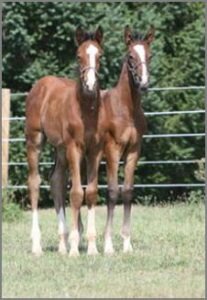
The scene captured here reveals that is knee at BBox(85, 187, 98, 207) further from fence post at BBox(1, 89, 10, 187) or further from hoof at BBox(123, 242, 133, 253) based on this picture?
fence post at BBox(1, 89, 10, 187)

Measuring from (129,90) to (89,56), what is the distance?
0.91 m

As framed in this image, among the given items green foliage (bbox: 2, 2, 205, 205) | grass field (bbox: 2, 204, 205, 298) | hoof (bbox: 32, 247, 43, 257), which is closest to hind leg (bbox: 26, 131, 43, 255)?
grass field (bbox: 2, 204, 205, 298)

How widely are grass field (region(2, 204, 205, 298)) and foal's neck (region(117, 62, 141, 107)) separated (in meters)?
1.53

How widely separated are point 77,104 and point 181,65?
866cm


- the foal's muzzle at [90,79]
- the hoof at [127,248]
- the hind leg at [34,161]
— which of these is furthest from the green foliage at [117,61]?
the foal's muzzle at [90,79]

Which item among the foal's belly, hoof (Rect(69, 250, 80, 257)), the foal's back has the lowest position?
hoof (Rect(69, 250, 80, 257))

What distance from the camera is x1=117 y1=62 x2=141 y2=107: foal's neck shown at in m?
→ 9.91

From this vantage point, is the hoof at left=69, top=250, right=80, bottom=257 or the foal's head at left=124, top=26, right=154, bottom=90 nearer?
the hoof at left=69, top=250, right=80, bottom=257

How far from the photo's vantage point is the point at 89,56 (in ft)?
30.1

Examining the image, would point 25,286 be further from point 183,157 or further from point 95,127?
point 183,157

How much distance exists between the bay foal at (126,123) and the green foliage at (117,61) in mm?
6289

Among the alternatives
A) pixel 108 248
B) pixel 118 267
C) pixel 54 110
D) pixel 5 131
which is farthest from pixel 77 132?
pixel 5 131

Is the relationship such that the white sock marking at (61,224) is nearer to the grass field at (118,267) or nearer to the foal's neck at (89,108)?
the grass field at (118,267)

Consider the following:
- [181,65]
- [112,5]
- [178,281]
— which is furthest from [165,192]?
[178,281]
